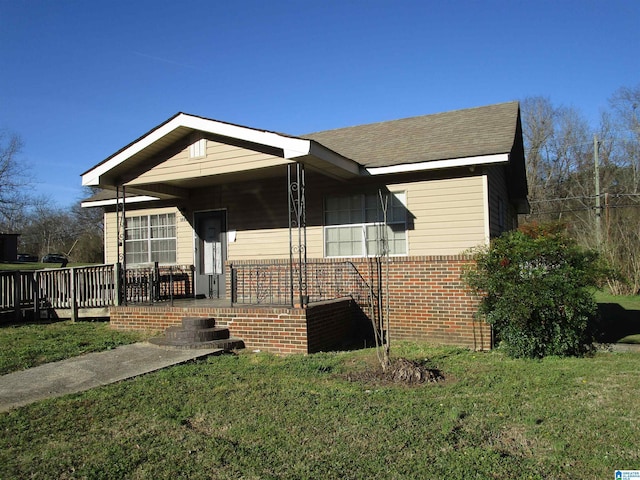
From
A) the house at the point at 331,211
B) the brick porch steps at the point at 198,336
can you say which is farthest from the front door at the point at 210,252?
the brick porch steps at the point at 198,336

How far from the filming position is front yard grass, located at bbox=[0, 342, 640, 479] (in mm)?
3943

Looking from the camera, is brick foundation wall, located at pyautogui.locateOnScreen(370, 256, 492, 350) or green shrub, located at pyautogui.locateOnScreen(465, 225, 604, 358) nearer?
green shrub, located at pyautogui.locateOnScreen(465, 225, 604, 358)

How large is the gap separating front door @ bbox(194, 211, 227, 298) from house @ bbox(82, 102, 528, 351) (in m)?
0.03

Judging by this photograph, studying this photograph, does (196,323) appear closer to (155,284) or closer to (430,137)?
(155,284)

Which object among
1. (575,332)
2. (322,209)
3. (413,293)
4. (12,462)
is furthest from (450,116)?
(12,462)

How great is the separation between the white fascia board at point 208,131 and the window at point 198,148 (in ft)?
1.29

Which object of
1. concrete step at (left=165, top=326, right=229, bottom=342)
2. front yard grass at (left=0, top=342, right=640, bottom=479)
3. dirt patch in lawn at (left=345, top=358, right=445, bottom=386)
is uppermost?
concrete step at (left=165, top=326, right=229, bottom=342)

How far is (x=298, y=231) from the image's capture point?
375 inches

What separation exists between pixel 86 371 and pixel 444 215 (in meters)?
6.80

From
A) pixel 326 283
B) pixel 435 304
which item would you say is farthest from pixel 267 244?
pixel 435 304

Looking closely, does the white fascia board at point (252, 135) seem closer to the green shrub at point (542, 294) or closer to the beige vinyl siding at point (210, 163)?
the beige vinyl siding at point (210, 163)

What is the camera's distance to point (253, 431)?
187 inches

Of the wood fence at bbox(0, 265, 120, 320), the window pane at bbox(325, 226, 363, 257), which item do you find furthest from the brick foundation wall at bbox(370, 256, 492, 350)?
the wood fence at bbox(0, 265, 120, 320)

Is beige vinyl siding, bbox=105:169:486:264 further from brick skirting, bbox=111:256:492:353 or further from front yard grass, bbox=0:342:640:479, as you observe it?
front yard grass, bbox=0:342:640:479
